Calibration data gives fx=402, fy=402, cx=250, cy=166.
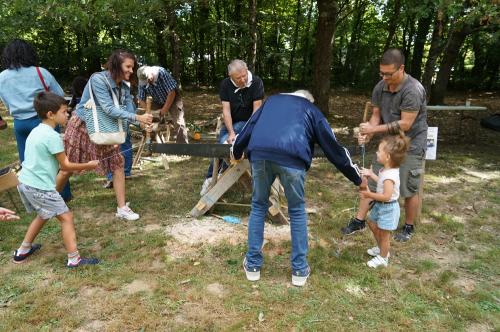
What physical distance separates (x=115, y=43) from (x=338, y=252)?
41.2 ft

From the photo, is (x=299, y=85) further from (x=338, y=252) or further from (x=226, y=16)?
(x=338, y=252)

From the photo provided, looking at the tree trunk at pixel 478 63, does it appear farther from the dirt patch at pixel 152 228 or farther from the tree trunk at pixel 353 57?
the dirt patch at pixel 152 228

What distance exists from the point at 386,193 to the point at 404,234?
1020 mm

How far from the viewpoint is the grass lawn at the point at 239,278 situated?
272cm

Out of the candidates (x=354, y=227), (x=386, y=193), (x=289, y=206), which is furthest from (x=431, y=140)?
(x=289, y=206)

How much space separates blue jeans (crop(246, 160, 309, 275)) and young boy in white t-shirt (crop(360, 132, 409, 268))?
21.4 inches

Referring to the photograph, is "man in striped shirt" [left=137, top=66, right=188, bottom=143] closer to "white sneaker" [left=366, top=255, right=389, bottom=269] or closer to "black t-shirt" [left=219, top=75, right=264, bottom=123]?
"black t-shirt" [left=219, top=75, right=264, bottom=123]

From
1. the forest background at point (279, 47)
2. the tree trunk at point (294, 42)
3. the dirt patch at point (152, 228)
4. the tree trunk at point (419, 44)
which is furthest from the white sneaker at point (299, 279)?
the tree trunk at point (294, 42)

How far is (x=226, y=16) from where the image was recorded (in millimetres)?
16266

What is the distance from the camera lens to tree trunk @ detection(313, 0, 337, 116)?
8.62 metres

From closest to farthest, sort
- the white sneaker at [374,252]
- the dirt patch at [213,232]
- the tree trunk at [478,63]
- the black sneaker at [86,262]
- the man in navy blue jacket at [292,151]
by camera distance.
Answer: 1. the man in navy blue jacket at [292,151]
2. the black sneaker at [86,262]
3. the white sneaker at [374,252]
4. the dirt patch at [213,232]
5. the tree trunk at [478,63]

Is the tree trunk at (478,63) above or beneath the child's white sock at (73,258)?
above

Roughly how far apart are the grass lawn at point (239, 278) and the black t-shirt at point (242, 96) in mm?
1081

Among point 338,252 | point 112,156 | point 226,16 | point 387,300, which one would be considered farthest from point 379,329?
point 226,16
